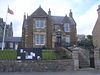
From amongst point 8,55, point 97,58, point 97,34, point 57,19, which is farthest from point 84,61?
point 57,19

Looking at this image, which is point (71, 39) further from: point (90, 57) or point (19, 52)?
point (19, 52)

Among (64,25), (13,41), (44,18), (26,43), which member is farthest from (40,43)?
(13,41)

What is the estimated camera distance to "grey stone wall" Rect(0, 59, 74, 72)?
20.2 meters

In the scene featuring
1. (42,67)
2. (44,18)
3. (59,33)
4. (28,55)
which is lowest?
(42,67)

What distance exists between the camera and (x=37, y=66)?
20562 millimetres

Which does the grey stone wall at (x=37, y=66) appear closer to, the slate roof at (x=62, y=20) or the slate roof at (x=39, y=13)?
the slate roof at (x=39, y=13)

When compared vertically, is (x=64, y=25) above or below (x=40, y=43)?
above

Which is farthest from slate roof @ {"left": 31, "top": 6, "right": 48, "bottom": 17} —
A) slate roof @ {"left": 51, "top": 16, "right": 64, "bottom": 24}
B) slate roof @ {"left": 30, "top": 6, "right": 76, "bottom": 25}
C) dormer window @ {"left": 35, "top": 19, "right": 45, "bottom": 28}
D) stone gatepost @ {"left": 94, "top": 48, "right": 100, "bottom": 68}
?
stone gatepost @ {"left": 94, "top": 48, "right": 100, "bottom": 68}

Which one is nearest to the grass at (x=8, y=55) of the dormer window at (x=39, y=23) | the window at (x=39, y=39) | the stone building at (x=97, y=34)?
the window at (x=39, y=39)

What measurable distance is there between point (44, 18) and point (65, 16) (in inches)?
368

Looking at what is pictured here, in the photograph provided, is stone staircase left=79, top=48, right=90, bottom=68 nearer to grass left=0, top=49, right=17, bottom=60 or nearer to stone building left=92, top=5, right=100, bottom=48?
grass left=0, top=49, right=17, bottom=60

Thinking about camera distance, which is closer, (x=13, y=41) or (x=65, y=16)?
(x=65, y=16)

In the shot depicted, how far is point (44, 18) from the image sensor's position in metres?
36.3

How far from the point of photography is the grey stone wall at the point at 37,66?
66.3 feet
